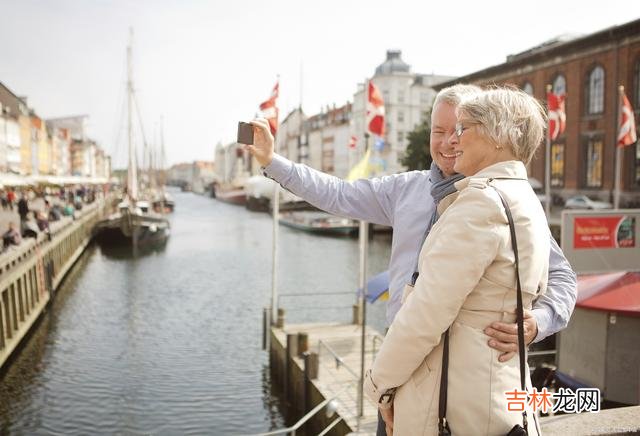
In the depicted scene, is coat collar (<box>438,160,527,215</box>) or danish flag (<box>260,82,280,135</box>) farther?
danish flag (<box>260,82,280,135</box>)

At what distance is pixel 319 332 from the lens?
15891mm

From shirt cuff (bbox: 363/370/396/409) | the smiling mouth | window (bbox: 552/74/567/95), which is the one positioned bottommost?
shirt cuff (bbox: 363/370/396/409)

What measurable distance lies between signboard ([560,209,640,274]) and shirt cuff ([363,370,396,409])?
722 centimetres

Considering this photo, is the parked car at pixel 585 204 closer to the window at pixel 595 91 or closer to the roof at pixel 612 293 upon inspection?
the window at pixel 595 91

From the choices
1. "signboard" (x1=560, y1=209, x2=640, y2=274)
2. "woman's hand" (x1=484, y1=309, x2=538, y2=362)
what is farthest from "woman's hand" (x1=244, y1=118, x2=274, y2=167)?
"signboard" (x1=560, y1=209, x2=640, y2=274)

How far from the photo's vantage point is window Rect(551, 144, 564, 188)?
44094mm

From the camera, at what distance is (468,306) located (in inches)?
74.7

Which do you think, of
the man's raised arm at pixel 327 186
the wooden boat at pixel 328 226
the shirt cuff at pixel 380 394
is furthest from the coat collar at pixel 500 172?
the wooden boat at pixel 328 226

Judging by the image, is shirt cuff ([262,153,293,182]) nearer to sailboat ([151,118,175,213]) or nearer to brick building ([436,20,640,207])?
brick building ([436,20,640,207])

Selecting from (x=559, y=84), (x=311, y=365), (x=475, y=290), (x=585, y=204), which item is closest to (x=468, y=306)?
(x=475, y=290)

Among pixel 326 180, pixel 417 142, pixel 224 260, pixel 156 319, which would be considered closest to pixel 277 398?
pixel 156 319

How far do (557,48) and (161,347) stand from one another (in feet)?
118

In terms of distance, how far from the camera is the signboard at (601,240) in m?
8.66

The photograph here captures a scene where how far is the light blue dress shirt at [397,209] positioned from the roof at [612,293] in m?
6.97
